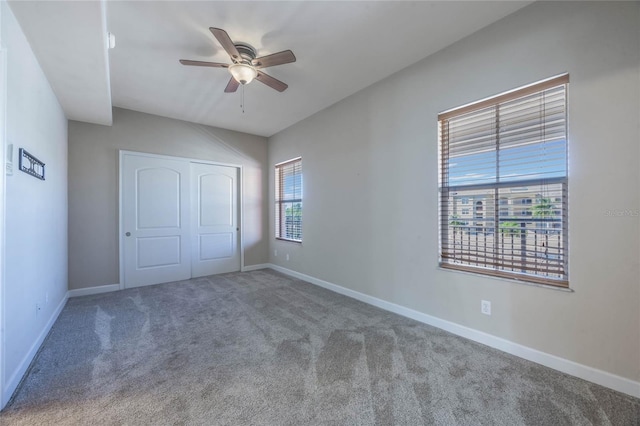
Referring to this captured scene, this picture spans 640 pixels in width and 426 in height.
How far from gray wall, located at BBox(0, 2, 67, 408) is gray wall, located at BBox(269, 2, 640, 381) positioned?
3194 mm

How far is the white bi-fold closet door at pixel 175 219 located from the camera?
4.25m

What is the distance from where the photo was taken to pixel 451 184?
8.87 feet

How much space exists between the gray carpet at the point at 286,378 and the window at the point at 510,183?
0.80m

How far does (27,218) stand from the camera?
7.18 ft

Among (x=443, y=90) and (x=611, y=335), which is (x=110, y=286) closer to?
(x=443, y=90)

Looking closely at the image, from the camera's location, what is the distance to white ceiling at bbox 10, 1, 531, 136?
2107 millimetres

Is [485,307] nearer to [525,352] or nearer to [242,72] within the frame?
[525,352]

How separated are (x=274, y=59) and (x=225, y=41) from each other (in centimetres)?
45

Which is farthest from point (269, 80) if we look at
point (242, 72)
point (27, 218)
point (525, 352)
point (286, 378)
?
point (525, 352)

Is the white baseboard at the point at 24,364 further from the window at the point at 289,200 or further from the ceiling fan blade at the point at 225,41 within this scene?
the window at the point at 289,200

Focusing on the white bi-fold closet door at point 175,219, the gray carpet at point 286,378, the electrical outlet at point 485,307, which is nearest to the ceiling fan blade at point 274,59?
the gray carpet at point 286,378

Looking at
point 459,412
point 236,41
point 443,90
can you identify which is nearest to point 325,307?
point 459,412

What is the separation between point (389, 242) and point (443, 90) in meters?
1.73

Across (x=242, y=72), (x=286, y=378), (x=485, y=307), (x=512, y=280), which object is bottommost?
(x=286, y=378)
